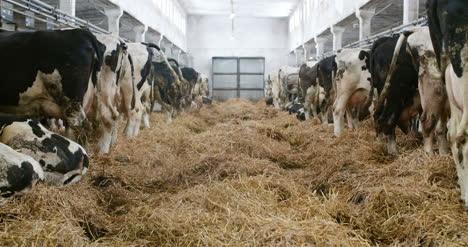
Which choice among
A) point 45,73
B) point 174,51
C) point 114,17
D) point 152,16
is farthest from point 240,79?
point 45,73

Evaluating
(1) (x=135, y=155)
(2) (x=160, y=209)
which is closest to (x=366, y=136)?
(1) (x=135, y=155)

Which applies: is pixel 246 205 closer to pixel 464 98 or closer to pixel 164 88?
pixel 464 98

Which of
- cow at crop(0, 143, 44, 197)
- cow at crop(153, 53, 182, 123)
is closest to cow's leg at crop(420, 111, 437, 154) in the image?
cow at crop(0, 143, 44, 197)

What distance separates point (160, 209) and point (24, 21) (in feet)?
43.8

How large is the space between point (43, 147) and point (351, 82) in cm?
589

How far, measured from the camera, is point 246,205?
3750 mm

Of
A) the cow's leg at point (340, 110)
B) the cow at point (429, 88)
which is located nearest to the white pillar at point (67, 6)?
the cow's leg at point (340, 110)

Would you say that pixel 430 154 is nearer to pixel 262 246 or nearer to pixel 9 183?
pixel 262 246

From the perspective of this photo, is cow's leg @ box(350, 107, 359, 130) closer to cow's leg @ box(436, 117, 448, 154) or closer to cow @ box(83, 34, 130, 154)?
cow's leg @ box(436, 117, 448, 154)

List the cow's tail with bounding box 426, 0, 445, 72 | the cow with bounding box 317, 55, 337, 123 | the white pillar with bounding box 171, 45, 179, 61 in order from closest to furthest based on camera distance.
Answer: the cow's tail with bounding box 426, 0, 445, 72 < the cow with bounding box 317, 55, 337, 123 < the white pillar with bounding box 171, 45, 179, 61

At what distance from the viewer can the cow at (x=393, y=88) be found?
590 cm

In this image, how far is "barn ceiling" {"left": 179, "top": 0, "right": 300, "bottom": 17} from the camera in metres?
30.8

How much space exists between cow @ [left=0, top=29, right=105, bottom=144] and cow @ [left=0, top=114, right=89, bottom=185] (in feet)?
3.19

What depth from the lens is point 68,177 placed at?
457 centimetres
